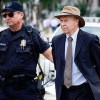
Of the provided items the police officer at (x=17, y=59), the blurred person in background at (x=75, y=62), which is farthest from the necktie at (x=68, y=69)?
the police officer at (x=17, y=59)

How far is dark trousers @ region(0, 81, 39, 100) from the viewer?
5078 mm

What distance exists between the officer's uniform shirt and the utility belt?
1.9 inches

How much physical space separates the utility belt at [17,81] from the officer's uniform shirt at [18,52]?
5cm

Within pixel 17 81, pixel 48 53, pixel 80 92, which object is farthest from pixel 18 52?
pixel 80 92

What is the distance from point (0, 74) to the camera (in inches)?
205

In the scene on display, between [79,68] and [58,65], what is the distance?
0.80 feet

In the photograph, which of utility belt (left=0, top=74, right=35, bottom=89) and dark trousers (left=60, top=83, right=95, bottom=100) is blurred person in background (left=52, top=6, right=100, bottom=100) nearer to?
dark trousers (left=60, top=83, right=95, bottom=100)

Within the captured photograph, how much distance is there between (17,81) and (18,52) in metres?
0.31

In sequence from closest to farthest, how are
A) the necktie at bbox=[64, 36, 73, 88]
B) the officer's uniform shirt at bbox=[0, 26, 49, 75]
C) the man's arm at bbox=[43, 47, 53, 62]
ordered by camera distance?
the necktie at bbox=[64, 36, 73, 88], the officer's uniform shirt at bbox=[0, 26, 49, 75], the man's arm at bbox=[43, 47, 53, 62]

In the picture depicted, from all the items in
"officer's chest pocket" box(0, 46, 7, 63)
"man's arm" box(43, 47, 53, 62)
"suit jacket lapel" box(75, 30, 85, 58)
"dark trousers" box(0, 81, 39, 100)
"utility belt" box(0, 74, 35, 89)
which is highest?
"suit jacket lapel" box(75, 30, 85, 58)

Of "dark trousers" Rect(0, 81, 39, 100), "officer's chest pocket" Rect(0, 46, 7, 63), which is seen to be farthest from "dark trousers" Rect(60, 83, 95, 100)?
"officer's chest pocket" Rect(0, 46, 7, 63)

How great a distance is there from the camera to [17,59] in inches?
199

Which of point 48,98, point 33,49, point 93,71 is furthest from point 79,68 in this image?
point 48,98

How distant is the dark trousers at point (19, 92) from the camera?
5.08 m
